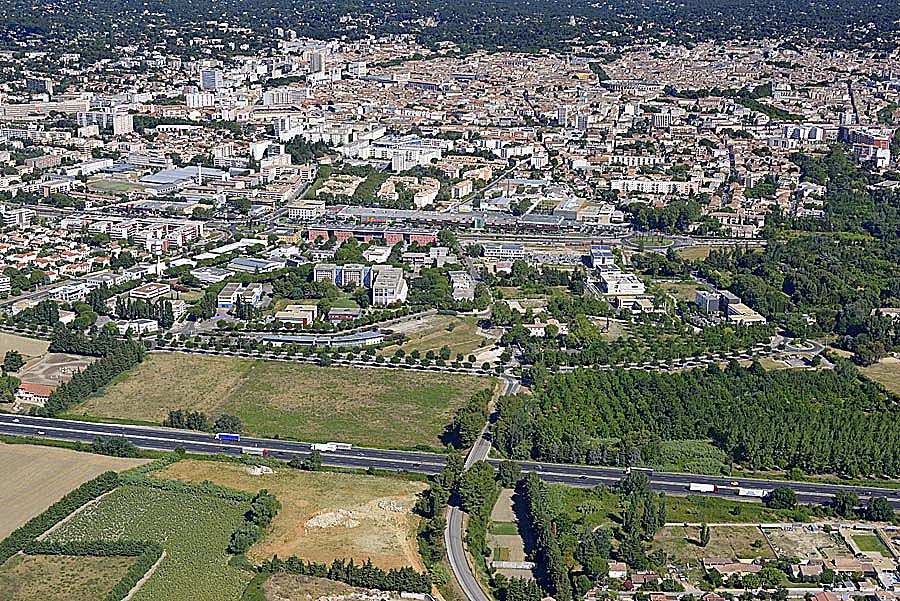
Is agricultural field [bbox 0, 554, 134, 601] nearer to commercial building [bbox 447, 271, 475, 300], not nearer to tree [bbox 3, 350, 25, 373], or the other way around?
tree [bbox 3, 350, 25, 373]

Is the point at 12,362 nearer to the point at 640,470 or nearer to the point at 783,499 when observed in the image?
the point at 640,470

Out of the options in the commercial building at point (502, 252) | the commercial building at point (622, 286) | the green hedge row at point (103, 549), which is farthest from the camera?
the commercial building at point (502, 252)

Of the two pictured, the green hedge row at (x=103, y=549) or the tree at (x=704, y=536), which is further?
the tree at (x=704, y=536)

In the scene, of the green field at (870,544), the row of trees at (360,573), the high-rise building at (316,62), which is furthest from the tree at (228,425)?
the high-rise building at (316,62)

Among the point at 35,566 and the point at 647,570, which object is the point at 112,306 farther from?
the point at 647,570

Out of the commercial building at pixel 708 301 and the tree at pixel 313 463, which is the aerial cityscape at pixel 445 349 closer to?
the commercial building at pixel 708 301

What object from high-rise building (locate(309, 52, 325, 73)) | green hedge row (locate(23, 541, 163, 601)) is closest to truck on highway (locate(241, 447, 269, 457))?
green hedge row (locate(23, 541, 163, 601))

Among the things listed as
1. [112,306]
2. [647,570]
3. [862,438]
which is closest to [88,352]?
[112,306]
